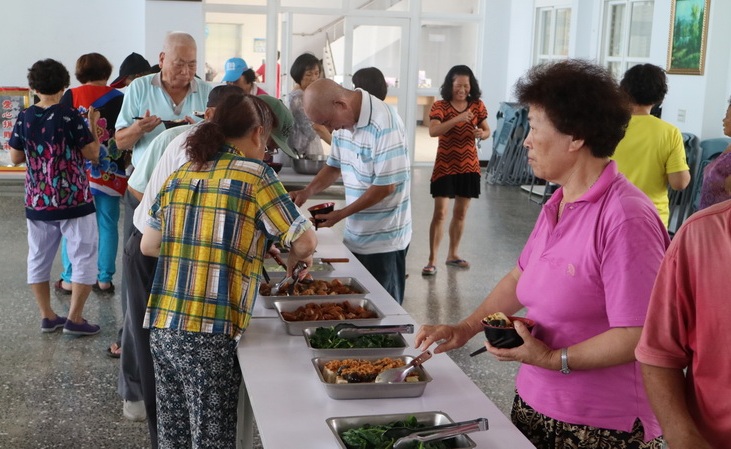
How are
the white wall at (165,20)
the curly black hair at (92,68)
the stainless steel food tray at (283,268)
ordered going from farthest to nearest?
1. the white wall at (165,20)
2. the curly black hair at (92,68)
3. the stainless steel food tray at (283,268)

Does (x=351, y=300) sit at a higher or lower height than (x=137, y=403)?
higher

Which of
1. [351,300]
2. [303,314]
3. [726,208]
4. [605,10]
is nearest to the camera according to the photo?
[726,208]

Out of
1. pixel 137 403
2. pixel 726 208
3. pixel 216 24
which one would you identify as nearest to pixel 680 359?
pixel 726 208

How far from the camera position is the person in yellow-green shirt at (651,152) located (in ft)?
13.7

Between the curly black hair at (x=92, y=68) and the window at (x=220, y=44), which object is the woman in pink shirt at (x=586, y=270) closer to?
the curly black hair at (x=92, y=68)

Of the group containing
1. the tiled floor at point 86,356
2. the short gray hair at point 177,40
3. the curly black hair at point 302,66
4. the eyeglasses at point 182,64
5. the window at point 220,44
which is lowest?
the tiled floor at point 86,356

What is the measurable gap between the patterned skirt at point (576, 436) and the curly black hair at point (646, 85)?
8.34 feet

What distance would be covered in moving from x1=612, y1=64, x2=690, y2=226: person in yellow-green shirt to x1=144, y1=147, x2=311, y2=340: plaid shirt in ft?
7.36

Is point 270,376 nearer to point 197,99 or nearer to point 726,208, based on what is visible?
point 726,208

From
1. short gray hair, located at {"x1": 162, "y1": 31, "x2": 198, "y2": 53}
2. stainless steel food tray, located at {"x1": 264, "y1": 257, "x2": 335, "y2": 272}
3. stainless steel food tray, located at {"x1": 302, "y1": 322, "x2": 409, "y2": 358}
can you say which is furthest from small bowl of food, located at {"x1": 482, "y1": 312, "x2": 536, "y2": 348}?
short gray hair, located at {"x1": 162, "y1": 31, "x2": 198, "y2": 53}

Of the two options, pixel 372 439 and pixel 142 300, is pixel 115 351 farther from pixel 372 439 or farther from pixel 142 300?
pixel 372 439

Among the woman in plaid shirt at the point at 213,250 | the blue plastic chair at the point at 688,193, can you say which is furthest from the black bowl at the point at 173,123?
the blue plastic chair at the point at 688,193

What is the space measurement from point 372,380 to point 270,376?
0.30m

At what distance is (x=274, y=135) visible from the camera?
115 inches
